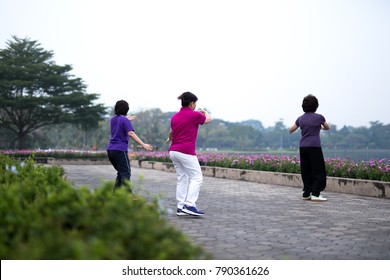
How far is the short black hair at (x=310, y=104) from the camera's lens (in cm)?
988

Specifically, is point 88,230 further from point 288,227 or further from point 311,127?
point 311,127

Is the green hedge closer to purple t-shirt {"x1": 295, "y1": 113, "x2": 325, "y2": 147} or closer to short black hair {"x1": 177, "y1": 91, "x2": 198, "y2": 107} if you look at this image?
short black hair {"x1": 177, "y1": 91, "x2": 198, "y2": 107}

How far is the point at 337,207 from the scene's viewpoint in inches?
348

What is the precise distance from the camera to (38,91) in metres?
42.8

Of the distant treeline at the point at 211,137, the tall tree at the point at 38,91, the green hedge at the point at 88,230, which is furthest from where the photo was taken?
the distant treeline at the point at 211,137

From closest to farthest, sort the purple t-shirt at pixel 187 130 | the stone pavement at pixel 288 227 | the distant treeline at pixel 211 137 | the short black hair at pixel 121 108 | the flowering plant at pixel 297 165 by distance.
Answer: the stone pavement at pixel 288 227 → the purple t-shirt at pixel 187 130 → the short black hair at pixel 121 108 → the flowering plant at pixel 297 165 → the distant treeline at pixel 211 137

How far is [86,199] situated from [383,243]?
3622mm

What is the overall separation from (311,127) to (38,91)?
3669cm

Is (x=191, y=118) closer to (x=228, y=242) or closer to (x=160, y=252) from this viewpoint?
(x=228, y=242)

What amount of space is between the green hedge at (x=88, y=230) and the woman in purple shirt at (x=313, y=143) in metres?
6.83

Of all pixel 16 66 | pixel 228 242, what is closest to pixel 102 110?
pixel 16 66

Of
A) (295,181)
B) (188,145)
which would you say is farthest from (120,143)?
(295,181)

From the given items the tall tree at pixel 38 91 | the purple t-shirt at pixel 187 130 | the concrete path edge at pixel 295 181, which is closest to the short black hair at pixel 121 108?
the purple t-shirt at pixel 187 130

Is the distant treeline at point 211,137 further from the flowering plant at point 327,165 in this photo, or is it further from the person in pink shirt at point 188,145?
the person in pink shirt at point 188,145
